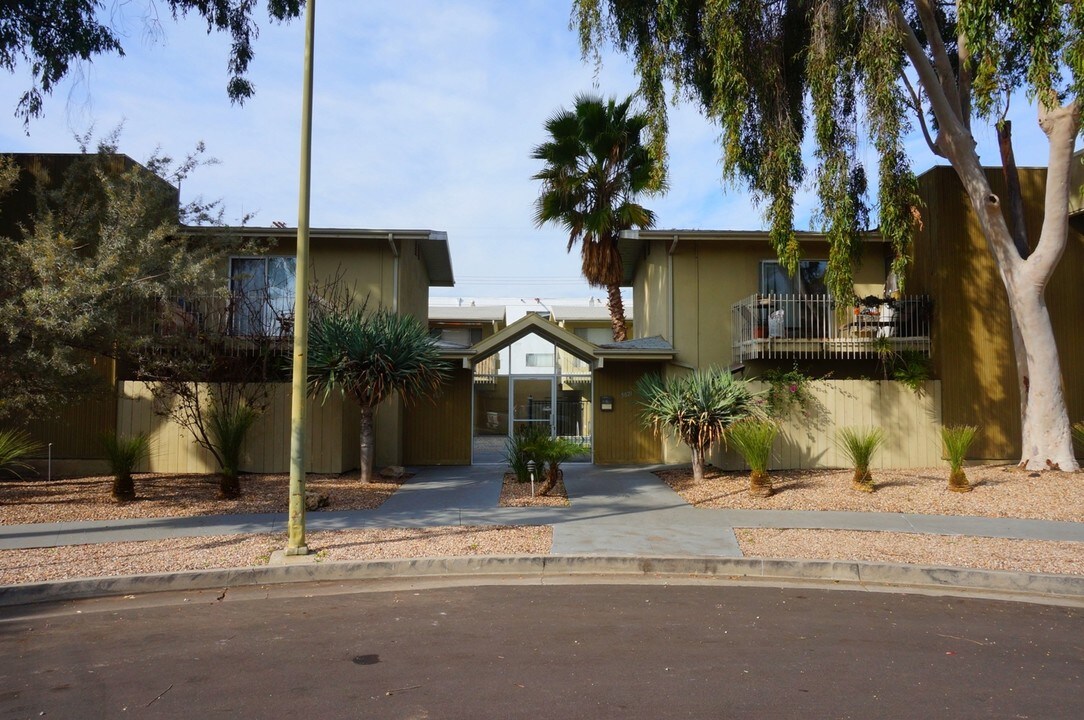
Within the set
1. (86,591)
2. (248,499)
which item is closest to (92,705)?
(86,591)

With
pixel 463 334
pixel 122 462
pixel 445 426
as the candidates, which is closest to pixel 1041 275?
pixel 445 426

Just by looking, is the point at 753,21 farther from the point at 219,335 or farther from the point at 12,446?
the point at 12,446

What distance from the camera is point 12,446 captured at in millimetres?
12703

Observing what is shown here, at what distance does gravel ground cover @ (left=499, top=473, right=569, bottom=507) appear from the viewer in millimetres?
12883

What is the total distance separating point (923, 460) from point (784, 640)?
12015 millimetres

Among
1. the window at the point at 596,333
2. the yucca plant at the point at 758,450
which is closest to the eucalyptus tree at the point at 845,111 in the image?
the yucca plant at the point at 758,450

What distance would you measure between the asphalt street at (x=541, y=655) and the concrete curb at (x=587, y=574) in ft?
0.93

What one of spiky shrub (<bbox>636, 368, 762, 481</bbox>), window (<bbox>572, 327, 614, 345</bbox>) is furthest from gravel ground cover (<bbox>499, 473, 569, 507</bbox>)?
window (<bbox>572, 327, 614, 345</bbox>)

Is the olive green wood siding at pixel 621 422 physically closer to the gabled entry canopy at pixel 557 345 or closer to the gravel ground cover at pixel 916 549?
the gabled entry canopy at pixel 557 345

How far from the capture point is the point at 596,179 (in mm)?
21391

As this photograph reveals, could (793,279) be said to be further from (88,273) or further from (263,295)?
(88,273)

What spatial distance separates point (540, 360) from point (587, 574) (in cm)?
1047

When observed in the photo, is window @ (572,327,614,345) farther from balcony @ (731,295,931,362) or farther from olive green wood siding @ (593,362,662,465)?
balcony @ (731,295,931,362)

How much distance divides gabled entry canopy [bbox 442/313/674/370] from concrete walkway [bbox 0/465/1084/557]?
473cm
